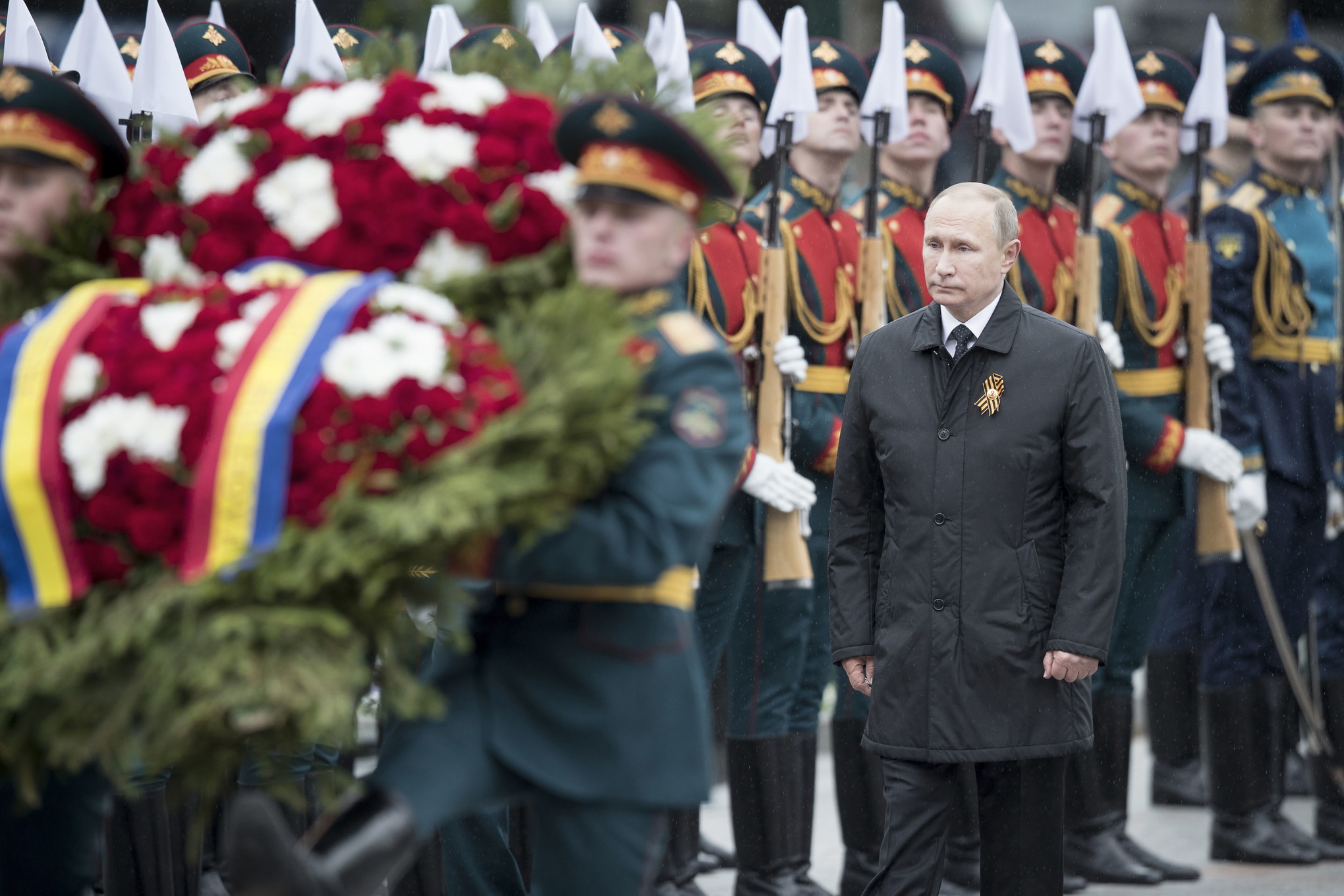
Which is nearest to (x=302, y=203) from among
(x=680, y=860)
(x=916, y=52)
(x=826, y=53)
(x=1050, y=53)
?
(x=680, y=860)

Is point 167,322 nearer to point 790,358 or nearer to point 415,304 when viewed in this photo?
point 415,304

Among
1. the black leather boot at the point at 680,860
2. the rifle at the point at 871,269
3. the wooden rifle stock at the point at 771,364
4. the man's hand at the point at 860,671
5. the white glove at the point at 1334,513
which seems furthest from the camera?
the white glove at the point at 1334,513

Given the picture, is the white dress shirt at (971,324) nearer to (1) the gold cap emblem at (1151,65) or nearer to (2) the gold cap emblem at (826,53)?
(2) the gold cap emblem at (826,53)

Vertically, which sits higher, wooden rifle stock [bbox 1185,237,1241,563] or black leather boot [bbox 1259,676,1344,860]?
wooden rifle stock [bbox 1185,237,1241,563]

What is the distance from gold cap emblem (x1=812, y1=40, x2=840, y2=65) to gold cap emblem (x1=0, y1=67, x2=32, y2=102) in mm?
3163

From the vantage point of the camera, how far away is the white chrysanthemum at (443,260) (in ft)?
10.7

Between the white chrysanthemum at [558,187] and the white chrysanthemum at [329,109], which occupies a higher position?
the white chrysanthemum at [329,109]

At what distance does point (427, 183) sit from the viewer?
129 inches

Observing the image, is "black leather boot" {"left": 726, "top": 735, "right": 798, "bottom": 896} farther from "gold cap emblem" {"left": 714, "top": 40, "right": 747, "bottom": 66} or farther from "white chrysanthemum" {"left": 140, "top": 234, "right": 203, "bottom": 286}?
"white chrysanthemum" {"left": 140, "top": 234, "right": 203, "bottom": 286}

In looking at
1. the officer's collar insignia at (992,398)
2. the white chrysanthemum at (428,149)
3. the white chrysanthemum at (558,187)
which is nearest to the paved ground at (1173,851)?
the officer's collar insignia at (992,398)

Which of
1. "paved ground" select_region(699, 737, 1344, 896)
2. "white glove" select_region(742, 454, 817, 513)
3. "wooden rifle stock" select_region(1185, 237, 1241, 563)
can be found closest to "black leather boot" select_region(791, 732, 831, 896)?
"paved ground" select_region(699, 737, 1344, 896)

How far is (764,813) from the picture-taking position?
18.1 ft

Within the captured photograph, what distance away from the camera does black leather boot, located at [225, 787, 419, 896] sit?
9.38ft

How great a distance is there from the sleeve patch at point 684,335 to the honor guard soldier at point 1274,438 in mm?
3539
